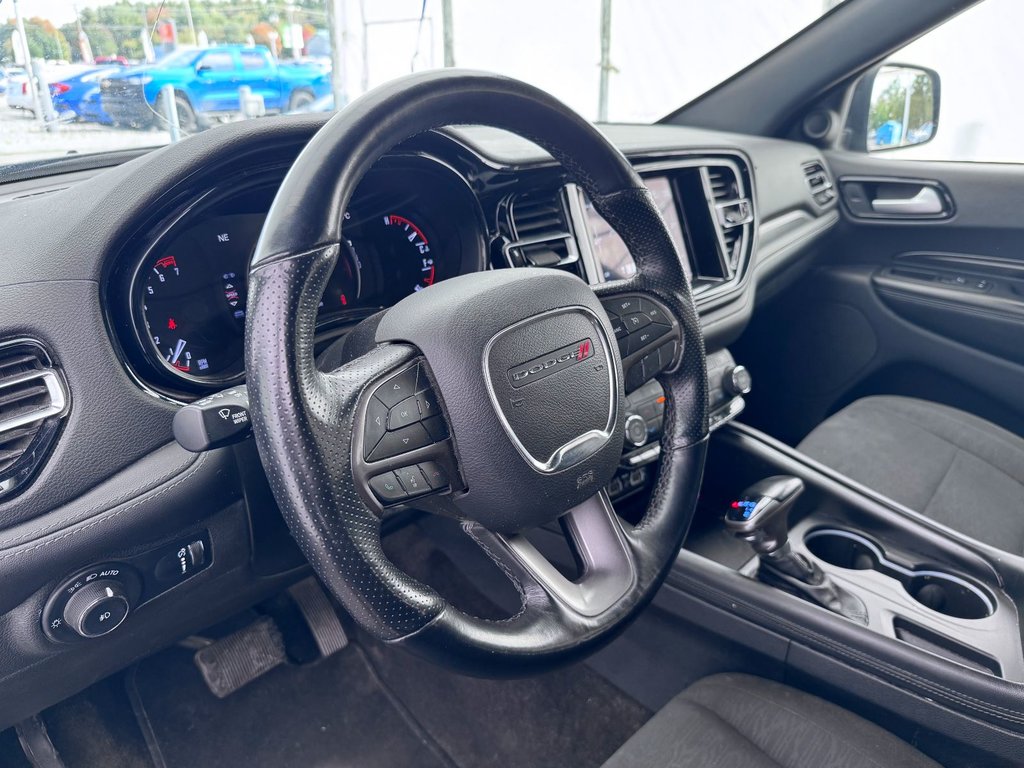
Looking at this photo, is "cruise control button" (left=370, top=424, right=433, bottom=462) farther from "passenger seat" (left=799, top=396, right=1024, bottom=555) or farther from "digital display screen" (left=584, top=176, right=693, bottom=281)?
"passenger seat" (left=799, top=396, right=1024, bottom=555)

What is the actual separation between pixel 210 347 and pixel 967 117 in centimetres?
214

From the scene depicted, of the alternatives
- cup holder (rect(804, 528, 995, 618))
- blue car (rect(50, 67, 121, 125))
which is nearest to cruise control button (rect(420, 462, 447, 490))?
blue car (rect(50, 67, 121, 125))

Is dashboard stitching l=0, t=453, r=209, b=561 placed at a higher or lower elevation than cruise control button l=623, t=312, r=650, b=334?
lower

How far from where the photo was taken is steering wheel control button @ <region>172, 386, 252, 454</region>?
0.82 m

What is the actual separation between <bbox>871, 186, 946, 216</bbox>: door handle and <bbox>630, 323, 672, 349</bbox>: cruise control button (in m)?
1.45

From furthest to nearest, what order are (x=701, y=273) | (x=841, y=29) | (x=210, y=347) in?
(x=841, y=29) < (x=701, y=273) < (x=210, y=347)

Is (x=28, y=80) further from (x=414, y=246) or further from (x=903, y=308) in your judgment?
(x=903, y=308)

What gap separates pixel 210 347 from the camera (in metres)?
1.13

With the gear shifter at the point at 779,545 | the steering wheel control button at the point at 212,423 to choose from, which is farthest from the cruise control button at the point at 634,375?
the steering wheel control button at the point at 212,423

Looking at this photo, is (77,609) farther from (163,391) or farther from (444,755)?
(444,755)

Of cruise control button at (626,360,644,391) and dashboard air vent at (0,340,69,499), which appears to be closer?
dashboard air vent at (0,340,69,499)

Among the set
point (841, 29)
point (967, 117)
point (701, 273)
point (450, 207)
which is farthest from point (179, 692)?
point (967, 117)

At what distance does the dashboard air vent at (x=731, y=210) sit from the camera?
1.87 metres

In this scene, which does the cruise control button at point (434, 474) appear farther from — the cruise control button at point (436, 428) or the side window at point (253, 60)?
the side window at point (253, 60)
